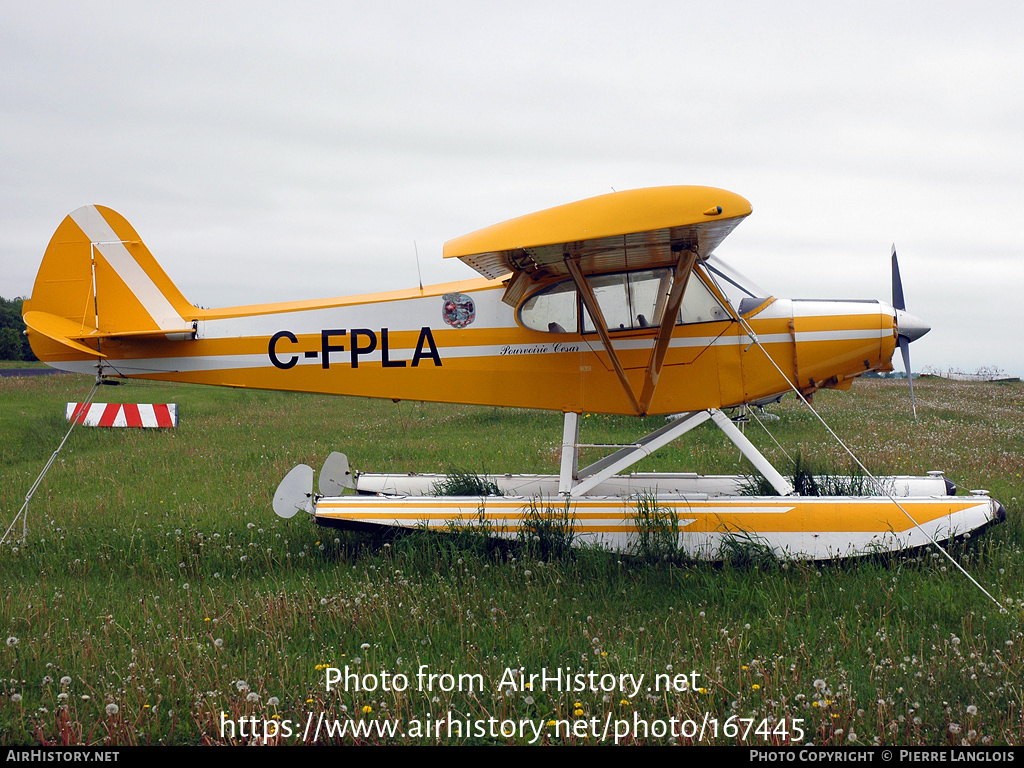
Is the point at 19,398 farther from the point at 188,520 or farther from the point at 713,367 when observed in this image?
the point at 713,367

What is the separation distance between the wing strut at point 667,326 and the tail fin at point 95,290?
177 inches

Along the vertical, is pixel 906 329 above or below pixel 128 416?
above

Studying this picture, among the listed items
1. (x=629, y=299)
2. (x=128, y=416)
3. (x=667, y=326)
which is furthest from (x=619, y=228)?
(x=128, y=416)

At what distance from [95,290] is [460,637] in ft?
17.3

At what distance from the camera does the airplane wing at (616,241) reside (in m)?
4.71

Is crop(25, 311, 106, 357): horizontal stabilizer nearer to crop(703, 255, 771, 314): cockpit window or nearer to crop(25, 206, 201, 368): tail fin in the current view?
crop(25, 206, 201, 368): tail fin

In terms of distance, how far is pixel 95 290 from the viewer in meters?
6.61

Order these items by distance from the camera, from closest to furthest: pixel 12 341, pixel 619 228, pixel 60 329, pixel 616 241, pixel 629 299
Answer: pixel 619 228 → pixel 616 241 → pixel 629 299 → pixel 60 329 → pixel 12 341

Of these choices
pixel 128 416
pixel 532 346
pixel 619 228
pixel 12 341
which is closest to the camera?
pixel 619 228

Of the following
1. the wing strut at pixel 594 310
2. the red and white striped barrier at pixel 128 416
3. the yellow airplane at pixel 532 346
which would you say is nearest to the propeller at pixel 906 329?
the yellow airplane at pixel 532 346

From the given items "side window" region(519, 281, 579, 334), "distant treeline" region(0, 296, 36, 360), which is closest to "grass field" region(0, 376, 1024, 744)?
"side window" region(519, 281, 579, 334)

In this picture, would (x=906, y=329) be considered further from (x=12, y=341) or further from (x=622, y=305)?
(x=12, y=341)

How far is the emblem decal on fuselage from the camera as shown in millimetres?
6426

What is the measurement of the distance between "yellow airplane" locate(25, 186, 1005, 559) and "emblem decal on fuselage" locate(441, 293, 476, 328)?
15 millimetres
